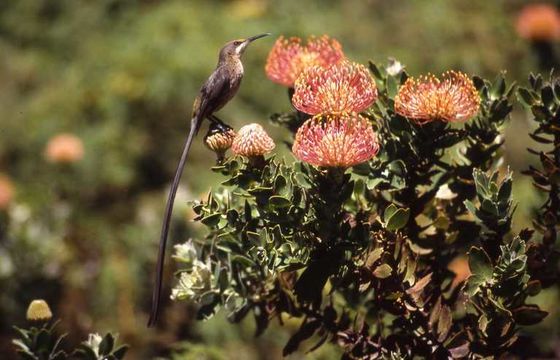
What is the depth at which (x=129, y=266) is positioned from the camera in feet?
11.6

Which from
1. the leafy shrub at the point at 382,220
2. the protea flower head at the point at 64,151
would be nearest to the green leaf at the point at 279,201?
the leafy shrub at the point at 382,220

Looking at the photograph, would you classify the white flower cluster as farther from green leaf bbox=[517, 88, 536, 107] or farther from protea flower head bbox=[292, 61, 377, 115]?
green leaf bbox=[517, 88, 536, 107]

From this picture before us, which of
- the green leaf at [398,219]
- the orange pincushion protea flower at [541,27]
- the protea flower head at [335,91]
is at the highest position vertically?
the orange pincushion protea flower at [541,27]

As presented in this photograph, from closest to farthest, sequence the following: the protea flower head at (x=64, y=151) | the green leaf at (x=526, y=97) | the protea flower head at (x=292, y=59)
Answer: the green leaf at (x=526, y=97)
the protea flower head at (x=292, y=59)
the protea flower head at (x=64, y=151)

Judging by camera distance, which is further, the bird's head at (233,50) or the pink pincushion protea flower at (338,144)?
the bird's head at (233,50)

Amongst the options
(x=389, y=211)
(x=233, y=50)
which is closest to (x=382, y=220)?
(x=389, y=211)

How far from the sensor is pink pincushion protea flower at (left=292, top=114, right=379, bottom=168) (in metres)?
1.41

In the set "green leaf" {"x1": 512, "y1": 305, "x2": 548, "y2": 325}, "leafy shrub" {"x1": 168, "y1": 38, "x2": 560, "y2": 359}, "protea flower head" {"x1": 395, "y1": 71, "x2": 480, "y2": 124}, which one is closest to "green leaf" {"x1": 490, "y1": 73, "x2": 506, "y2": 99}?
"leafy shrub" {"x1": 168, "y1": 38, "x2": 560, "y2": 359}

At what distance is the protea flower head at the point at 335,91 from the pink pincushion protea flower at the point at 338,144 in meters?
0.03

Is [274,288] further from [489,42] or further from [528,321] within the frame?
[489,42]

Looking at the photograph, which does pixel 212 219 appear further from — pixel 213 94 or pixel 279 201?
pixel 213 94

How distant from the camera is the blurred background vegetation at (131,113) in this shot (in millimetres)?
3197

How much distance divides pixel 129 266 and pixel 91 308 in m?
0.27

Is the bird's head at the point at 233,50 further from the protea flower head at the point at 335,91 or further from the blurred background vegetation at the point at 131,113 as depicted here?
the blurred background vegetation at the point at 131,113
